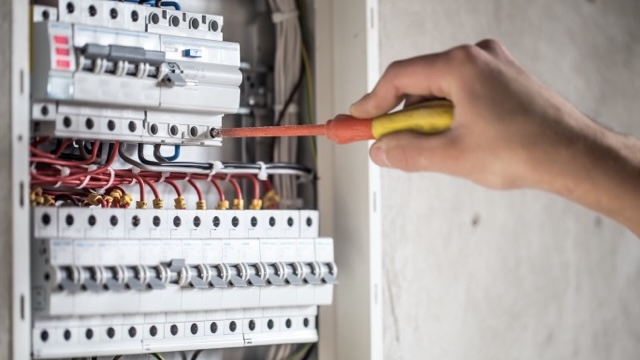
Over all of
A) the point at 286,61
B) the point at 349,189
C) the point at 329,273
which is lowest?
the point at 329,273

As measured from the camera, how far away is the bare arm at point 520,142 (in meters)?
0.98

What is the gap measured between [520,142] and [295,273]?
0.93 meters

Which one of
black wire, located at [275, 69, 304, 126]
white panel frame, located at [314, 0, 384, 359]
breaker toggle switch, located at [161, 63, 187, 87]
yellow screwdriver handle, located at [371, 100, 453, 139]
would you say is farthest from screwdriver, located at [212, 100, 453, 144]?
black wire, located at [275, 69, 304, 126]

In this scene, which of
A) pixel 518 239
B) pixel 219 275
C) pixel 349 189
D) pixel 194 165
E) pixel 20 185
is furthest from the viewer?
pixel 518 239

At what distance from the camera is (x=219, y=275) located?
1.73m

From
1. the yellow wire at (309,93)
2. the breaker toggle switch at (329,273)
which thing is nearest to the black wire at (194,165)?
the yellow wire at (309,93)

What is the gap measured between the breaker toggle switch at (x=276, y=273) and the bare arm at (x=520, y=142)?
2.62 ft

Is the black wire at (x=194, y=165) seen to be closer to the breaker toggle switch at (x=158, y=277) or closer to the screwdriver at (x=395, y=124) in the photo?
the breaker toggle switch at (x=158, y=277)

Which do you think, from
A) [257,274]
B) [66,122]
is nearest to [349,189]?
[257,274]

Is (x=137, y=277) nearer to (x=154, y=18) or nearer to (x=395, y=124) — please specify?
(x=154, y=18)

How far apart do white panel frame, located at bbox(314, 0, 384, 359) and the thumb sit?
834 mm

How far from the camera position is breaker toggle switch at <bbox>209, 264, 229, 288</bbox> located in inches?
67.6

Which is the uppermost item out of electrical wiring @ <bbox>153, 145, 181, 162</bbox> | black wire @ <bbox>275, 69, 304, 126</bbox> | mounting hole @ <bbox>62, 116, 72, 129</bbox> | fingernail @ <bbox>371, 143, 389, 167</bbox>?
black wire @ <bbox>275, 69, 304, 126</bbox>

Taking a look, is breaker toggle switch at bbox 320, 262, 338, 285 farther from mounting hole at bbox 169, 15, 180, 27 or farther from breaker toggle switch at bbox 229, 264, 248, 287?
mounting hole at bbox 169, 15, 180, 27
